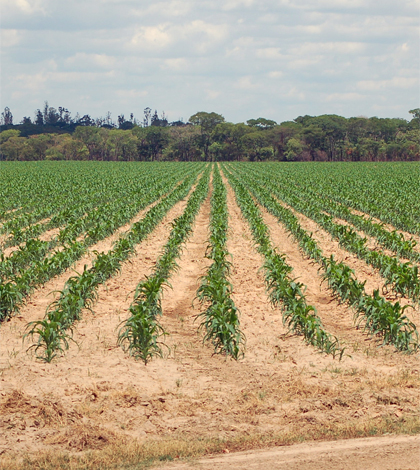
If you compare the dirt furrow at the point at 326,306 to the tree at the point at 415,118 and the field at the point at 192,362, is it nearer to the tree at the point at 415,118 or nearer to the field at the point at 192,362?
the field at the point at 192,362

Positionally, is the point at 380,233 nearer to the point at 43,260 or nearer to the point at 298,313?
the point at 298,313

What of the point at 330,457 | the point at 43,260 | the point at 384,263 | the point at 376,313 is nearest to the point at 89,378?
the point at 330,457

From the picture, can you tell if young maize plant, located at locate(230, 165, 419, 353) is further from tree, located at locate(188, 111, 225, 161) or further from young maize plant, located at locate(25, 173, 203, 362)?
tree, located at locate(188, 111, 225, 161)

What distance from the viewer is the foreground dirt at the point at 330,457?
4801 mm

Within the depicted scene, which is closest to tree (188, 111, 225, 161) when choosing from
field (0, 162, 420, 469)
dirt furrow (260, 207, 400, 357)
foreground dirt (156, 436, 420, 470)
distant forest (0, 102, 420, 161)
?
distant forest (0, 102, 420, 161)

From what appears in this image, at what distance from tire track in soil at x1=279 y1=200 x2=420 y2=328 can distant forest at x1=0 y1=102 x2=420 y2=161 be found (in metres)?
91.7

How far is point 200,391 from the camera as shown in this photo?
21.3 feet

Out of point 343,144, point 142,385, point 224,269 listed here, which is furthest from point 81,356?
point 343,144

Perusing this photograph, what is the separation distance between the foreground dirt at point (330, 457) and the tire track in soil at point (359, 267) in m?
3.78

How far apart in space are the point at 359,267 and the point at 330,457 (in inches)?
Result: 319

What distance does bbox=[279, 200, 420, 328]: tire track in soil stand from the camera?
9315 millimetres

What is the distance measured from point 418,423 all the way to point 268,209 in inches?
703

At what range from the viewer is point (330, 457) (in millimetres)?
4969

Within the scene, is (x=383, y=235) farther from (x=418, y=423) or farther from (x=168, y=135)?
(x=168, y=135)
